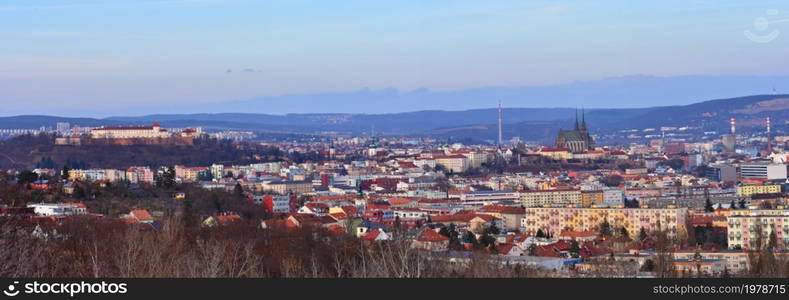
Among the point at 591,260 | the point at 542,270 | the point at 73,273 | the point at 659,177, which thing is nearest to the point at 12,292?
the point at 73,273

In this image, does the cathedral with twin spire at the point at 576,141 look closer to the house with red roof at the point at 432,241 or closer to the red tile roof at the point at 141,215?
the house with red roof at the point at 432,241

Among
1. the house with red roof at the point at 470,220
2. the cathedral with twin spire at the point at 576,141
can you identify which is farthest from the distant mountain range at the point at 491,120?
the house with red roof at the point at 470,220

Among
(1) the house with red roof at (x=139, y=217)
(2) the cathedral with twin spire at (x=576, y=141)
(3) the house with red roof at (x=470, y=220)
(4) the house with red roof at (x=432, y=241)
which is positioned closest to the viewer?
(4) the house with red roof at (x=432, y=241)

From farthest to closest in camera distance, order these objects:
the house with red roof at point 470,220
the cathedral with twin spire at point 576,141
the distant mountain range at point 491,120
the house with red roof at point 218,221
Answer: the distant mountain range at point 491,120 < the cathedral with twin spire at point 576,141 < the house with red roof at point 470,220 < the house with red roof at point 218,221

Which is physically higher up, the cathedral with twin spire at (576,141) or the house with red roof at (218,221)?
the house with red roof at (218,221)

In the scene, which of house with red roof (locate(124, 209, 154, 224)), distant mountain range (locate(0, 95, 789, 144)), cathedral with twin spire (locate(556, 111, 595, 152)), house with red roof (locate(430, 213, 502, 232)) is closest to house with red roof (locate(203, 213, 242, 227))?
house with red roof (locate(124, 209, 154, 224))

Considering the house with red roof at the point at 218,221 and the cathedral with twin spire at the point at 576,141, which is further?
the cathedral with twin spire at the point at 576,141

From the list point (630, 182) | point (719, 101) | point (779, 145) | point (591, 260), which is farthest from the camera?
point (719, 101)

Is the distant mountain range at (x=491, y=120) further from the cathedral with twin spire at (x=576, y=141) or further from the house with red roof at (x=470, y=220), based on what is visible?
the house with red roof at (x=470, y=220)

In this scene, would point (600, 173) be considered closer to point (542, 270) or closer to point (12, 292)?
point (542, 270)
